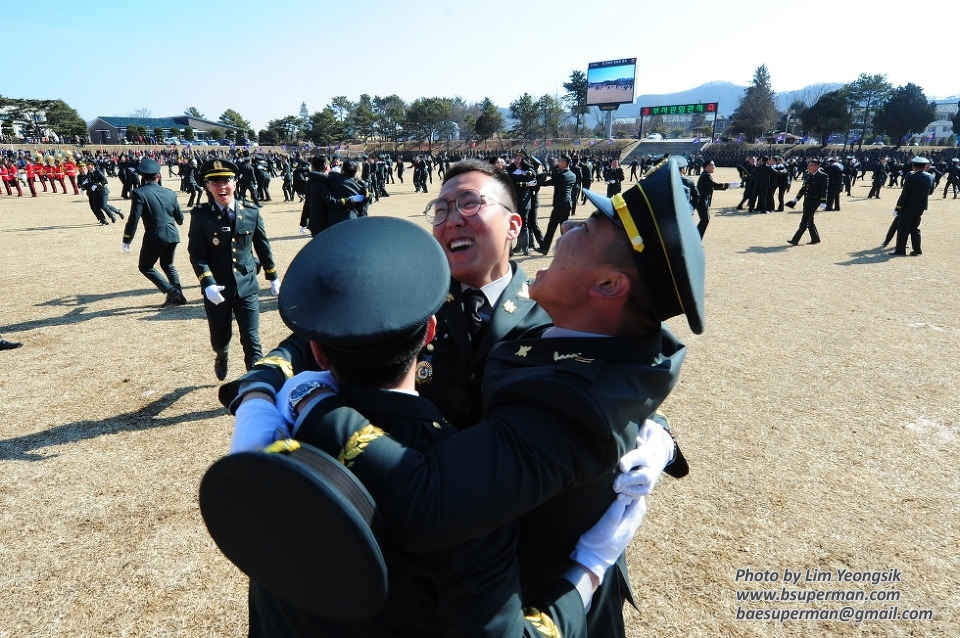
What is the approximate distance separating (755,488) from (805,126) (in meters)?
74.0

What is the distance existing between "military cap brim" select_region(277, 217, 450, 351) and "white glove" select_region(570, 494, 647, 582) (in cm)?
80

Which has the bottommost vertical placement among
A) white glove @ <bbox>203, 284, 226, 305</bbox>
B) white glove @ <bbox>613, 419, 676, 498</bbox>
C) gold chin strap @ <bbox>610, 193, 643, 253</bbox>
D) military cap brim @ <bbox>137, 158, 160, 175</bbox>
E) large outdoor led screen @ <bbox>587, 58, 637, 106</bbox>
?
white glove @ <bbox>203, 284, 226, 305</bbox>

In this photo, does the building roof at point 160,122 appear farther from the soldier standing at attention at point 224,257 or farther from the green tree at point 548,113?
the soldier standing at attention at point 224,257

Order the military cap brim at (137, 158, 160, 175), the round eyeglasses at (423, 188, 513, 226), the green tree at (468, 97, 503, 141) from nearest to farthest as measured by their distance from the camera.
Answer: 1. the round eyeglasses at (423, 188, 513, 226)
2. the military cap brim at (137, 158, 160, 175)
3. the green tree at (468, 97, 503, 141)

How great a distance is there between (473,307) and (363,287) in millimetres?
1110

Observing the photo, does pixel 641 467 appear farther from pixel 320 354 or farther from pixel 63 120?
pixel 63 120

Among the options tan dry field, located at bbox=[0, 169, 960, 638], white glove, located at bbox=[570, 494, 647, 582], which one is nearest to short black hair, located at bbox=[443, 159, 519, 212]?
white glove, located at bbox=[570, 494, 647, 582]

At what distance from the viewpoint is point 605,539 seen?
1.49 m

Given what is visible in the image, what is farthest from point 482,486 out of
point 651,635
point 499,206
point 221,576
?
point 221,576

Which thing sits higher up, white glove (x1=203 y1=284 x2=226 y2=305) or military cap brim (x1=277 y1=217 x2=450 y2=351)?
military cap brim (x1=277 y1=217 x2=450 y2=351)

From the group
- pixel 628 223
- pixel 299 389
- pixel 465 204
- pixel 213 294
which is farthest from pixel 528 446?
pixel 213 294

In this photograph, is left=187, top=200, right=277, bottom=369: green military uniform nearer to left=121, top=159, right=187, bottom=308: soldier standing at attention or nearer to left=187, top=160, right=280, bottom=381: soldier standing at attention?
left=187, top=160, right=280, bottom=381: soldier standing at attention

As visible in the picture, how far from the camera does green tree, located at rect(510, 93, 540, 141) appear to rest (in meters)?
82.6

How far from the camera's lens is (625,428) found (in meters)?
1.26
